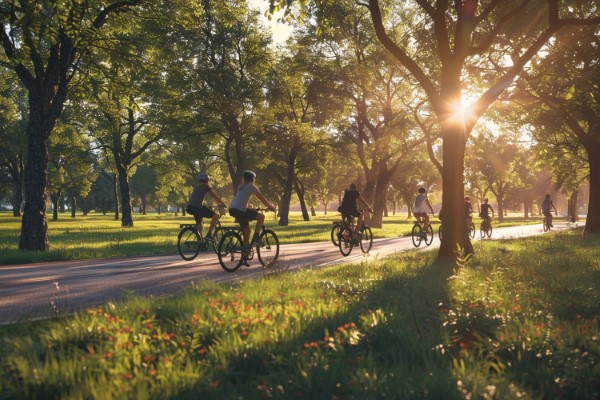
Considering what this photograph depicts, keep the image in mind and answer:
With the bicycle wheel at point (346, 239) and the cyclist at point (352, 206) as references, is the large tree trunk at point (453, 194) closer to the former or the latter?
the bicycle wheel at point (346, 239)

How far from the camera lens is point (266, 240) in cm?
1130

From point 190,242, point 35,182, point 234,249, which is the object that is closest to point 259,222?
point 234,249

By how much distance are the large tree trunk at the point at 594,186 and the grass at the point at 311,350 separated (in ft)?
61.3

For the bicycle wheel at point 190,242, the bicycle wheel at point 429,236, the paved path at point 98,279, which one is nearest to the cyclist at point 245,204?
the paved path at point 98,279

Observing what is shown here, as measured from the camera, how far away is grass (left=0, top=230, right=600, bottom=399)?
10.2ft

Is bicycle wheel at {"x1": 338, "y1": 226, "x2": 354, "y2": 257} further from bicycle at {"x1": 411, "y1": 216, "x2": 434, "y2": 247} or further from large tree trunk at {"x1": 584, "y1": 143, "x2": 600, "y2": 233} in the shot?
large tree trunk at {"x1": 584, "y1": 143, "x2": 600, "y2": 233}

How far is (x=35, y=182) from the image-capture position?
14594 millimetres

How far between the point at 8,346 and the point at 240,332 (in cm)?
184

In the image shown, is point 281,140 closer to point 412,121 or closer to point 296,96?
point 296,96

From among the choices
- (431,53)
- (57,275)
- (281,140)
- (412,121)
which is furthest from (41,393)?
(281,140)

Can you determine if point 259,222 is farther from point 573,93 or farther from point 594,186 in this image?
point 594,186

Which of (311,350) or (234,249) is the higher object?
(234,249)

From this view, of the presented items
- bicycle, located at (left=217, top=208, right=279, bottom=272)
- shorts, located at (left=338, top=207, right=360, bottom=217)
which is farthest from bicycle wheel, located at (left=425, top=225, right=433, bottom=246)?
bicycle, located at (left=217, top=208, right=279, bottom=272)

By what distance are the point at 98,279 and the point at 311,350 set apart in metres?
6.59
